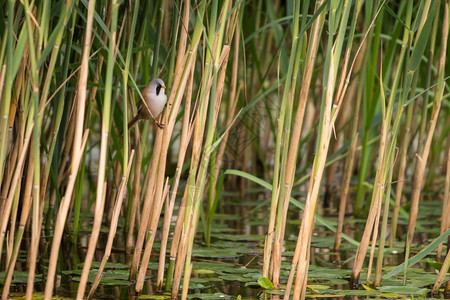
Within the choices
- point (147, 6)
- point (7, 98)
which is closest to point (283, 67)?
point (147, 6)

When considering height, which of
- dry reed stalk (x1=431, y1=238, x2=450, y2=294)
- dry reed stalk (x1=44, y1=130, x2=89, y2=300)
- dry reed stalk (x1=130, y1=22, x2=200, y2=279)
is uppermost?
dry reed stalk (x1=130, y1=22, x2=200, y2=279)

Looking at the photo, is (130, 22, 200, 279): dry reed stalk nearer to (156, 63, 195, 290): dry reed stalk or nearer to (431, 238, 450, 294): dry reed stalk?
(156, 63, 195, 290): dry reed stalk

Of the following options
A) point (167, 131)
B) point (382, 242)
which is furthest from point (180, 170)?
point (382, 242)

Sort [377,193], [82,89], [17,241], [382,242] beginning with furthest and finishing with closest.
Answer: [382,242]
[377,193]
[17,241]
[82,89]

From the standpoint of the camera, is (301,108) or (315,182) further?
(301,108)

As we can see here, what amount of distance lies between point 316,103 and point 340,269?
264 centimetres

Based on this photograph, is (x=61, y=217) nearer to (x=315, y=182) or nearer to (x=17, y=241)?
(x=17, y=241)

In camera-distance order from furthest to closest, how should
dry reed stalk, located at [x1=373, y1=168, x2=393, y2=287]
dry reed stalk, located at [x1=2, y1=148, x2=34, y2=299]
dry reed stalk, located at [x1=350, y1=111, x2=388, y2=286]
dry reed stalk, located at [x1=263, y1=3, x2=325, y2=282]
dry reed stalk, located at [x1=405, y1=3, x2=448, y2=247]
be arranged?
dry reed stalk, located at [x1=405, y1=3, x2=448, y2=247], dry reed stalk, located at [x1=373, y1=168, x2=393, y2=287], dry reed stalk, located at [x1=350, y1=111, x2=388, y2=286], dry reed stalk, located at [x1=263, y1=3, x2=325, y2=282], dry reed stalk, located at [x1=2, y1=148, x2=34, y2=299]

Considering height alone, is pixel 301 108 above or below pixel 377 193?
above

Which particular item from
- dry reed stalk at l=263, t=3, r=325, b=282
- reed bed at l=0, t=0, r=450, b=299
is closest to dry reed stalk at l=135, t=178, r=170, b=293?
Result: reed bed at l=0, t=0, r=450, b=299

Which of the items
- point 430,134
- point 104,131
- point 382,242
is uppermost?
point 430,134

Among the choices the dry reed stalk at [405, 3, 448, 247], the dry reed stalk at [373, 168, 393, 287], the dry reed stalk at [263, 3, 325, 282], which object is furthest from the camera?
the dry reed stalk at [405, 3, 448, 247]

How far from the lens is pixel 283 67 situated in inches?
130

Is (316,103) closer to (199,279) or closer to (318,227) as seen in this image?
(318,227)
